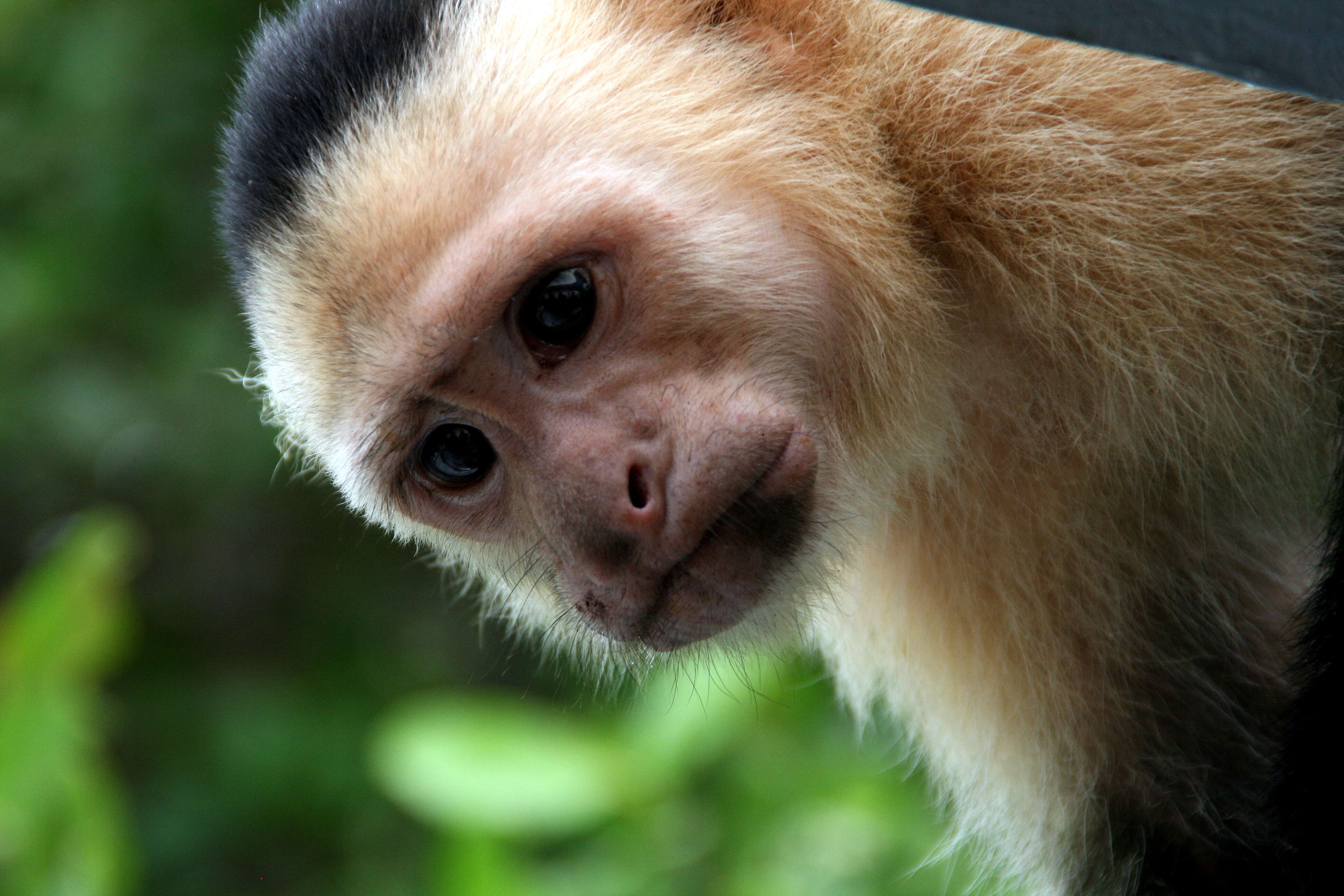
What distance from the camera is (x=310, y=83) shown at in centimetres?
181

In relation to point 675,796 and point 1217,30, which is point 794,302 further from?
point 675,796

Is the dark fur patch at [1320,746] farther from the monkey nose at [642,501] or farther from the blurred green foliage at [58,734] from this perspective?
the blurred green foliage at [58,734]

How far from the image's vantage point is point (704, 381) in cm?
167

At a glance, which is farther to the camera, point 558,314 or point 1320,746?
point 558,314

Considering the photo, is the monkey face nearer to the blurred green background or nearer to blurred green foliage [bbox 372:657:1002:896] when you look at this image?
the blurred green background

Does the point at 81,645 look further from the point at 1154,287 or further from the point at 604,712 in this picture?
the point at 1154,287

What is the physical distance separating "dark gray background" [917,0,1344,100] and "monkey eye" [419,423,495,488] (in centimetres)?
116

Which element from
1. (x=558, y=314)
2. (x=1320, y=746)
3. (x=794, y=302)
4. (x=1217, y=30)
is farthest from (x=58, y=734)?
(x=1217, y=30)

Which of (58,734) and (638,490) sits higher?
(638,490)

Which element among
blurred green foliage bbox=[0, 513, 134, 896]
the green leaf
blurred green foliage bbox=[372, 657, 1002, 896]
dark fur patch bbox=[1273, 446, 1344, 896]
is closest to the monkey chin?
dark fur patch bbox=[1273, 446, 1344, 896]

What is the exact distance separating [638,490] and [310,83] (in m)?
0.74

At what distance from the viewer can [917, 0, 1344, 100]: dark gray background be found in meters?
0.82

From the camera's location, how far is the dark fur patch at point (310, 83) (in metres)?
1.78

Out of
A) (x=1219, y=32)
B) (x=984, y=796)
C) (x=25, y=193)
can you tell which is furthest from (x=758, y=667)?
(x=25, y=193)
